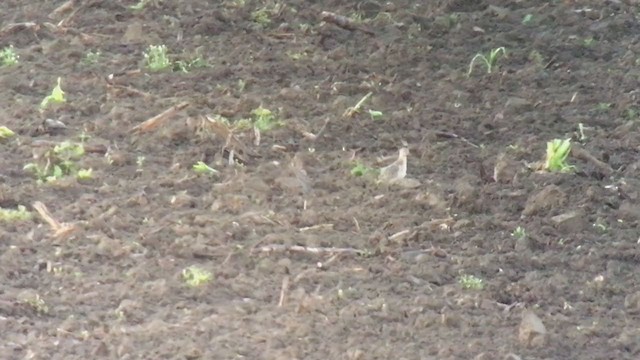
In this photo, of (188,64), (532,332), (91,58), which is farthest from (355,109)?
(532,332)

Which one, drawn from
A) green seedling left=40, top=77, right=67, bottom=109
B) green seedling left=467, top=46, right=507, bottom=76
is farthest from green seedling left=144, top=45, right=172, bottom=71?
green seedling left=467, top=46, right=507, bottom=76

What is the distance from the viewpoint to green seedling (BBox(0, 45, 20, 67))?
5487 mm

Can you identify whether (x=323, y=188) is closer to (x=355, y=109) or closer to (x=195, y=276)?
(x=355, y=109)

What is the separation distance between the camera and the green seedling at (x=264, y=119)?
5043 mm

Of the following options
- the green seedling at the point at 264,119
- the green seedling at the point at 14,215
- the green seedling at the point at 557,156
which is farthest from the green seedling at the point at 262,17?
the green seedling at the point at 14,215

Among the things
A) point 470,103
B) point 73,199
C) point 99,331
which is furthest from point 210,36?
point 99,331

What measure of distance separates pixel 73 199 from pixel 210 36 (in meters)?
1.90

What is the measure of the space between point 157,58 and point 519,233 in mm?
2282

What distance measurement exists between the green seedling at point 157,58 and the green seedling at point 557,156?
2.06 m

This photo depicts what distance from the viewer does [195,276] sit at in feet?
12.4

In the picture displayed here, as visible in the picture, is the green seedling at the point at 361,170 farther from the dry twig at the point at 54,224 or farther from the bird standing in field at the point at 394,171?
the dry twig at the point at 54,224

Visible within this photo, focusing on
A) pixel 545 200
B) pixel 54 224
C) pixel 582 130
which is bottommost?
pixel 582 130

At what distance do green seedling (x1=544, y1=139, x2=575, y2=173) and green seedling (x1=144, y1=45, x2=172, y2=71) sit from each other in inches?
80.9

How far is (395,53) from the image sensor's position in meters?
5.90
